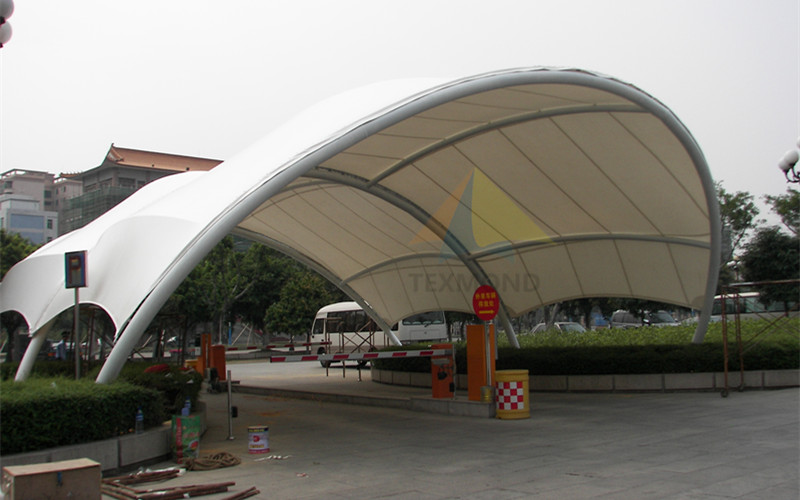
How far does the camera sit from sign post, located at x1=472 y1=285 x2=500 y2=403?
14.1 m

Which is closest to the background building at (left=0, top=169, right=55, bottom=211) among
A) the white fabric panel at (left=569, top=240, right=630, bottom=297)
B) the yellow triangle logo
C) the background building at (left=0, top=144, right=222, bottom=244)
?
the background building at (left=0, top=144, right=222, bottom=244)

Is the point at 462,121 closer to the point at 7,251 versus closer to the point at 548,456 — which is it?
the point at 548,456

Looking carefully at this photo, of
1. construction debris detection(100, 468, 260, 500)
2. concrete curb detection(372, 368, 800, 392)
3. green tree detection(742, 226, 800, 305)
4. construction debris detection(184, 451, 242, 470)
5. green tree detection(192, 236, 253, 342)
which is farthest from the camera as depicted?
green tree detection(192, 236, 253, 342)

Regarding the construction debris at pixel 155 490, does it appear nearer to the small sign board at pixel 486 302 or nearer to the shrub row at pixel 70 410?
the shrub row at pixel 70 410

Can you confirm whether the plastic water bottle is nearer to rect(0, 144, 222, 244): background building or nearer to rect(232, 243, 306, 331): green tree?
rect(232, 243, 306, 331): green tree

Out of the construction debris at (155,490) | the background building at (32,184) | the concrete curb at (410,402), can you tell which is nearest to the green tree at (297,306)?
the concrete curb at (410,402)

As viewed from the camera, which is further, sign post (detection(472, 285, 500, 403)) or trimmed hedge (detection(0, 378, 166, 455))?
sign post (detection(472, 285, 500, 403))

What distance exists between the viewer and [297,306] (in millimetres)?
48719

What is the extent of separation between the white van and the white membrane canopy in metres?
8.13

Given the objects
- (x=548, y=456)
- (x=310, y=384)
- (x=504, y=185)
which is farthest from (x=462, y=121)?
(x=310, y=384)

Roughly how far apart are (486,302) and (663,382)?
541 cm

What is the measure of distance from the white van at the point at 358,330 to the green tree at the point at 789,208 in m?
19.8

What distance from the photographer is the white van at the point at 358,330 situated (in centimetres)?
3334

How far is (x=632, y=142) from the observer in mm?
15008
